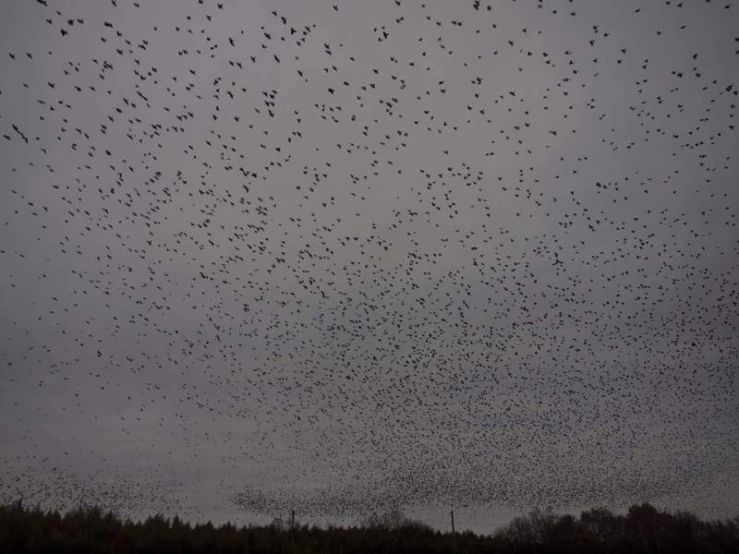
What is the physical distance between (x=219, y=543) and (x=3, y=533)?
28.8 feet

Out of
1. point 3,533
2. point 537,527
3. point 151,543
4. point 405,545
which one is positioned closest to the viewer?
point 3,533

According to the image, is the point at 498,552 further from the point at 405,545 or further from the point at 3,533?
the point at 3,533

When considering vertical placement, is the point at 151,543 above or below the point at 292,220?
below

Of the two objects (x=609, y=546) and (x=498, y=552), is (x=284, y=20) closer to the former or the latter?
(x=498, y=552)

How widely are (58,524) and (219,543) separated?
6876 millimetres

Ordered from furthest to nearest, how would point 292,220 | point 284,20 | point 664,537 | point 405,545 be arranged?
point 664,537
point 405,545
point 292,220
point 284,20

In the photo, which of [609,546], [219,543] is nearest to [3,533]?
[219,543]

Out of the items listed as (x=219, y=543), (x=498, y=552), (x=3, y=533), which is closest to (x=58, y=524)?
(x=3, y=533)

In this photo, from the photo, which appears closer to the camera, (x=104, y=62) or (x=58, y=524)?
(x=104, y=62)

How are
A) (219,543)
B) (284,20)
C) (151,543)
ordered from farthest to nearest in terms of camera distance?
1. (219,543)
2. (151,543)
3. (284,20)

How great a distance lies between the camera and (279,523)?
34375mm

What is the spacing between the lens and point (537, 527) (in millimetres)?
82812

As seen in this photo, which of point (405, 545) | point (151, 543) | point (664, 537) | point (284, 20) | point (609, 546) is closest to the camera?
point (284, 20)

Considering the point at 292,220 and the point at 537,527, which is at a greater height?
the point at 292,220
